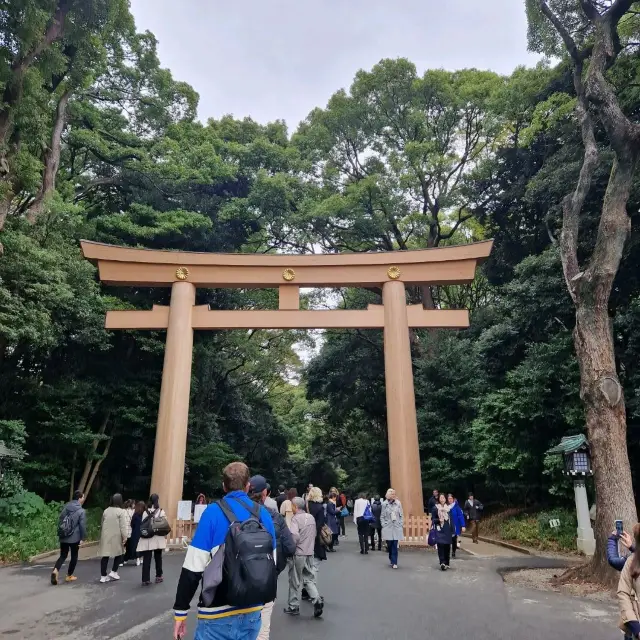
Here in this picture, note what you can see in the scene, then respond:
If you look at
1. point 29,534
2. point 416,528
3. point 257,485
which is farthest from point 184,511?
point 257,485

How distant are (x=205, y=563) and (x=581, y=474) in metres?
9.54

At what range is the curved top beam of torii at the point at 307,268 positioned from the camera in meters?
14.2

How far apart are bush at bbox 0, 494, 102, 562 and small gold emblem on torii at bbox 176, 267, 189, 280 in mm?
6478

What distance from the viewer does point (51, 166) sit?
14266mm

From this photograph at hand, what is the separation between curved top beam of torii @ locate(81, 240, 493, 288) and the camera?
1420cm

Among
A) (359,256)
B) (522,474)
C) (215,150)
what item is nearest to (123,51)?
(215,150)

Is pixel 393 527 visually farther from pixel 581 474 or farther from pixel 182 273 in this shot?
pixel 182 273

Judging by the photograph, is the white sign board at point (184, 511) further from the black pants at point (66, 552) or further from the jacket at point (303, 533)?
the jacket at point (303, 533)

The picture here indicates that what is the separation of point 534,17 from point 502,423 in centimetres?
964

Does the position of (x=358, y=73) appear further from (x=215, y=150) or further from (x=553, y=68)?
(x=553, y=68)

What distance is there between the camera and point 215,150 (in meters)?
21.6

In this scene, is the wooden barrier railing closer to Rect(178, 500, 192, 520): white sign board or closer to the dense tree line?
the dense tree line

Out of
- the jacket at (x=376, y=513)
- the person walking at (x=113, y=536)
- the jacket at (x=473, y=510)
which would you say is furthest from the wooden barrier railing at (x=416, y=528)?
the person walking at (x=113, y=536)

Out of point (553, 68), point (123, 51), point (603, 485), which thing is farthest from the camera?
point (123, 51)
